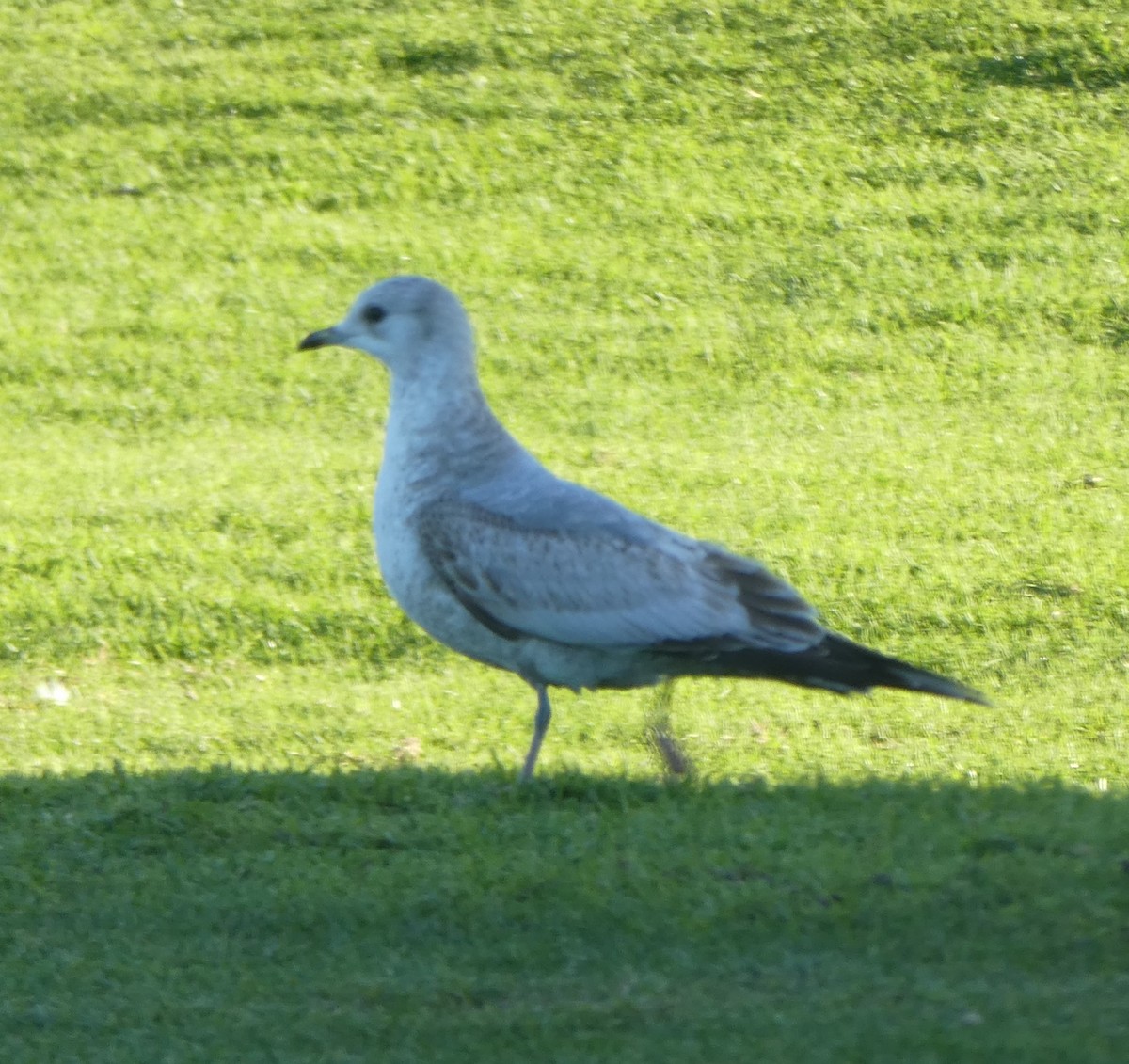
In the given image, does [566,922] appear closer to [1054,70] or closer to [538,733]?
[538,733]

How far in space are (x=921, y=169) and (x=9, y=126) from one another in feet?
27.2

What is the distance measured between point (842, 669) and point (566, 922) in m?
1.55

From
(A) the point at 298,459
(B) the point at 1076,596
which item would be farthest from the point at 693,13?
→ (B) the point at 1076,596

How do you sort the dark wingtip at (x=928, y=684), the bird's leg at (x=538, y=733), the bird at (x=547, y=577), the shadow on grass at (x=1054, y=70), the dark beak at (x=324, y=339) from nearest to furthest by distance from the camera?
the dark wingtip at (x=928, y=684) → the bird at (x=547, y=577) → the bird's leg at (x=538, y=733) → the dark beak at (x=324, y=339) → the shadow on grass at (x=1054, y=70)

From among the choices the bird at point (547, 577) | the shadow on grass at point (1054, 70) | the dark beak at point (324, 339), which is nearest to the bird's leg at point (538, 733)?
the bird at point (547, 577)

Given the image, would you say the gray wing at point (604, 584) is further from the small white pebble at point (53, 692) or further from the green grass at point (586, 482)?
the small white pebble at point (53, 692)

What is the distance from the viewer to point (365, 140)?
16906mm

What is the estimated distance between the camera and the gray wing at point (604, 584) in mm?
6625

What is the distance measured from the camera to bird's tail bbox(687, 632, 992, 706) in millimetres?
6441

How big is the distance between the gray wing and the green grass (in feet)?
1.90

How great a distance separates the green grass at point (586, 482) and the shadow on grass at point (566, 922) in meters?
0.02

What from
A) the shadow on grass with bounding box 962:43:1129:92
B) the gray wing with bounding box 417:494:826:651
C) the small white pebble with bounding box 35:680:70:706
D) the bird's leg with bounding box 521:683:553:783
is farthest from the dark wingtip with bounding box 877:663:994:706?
the shadow on grass with bounding box 962:43:1129:92

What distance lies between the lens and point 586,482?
39.1 ft

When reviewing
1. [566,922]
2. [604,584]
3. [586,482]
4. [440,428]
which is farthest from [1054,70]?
[566,922]
